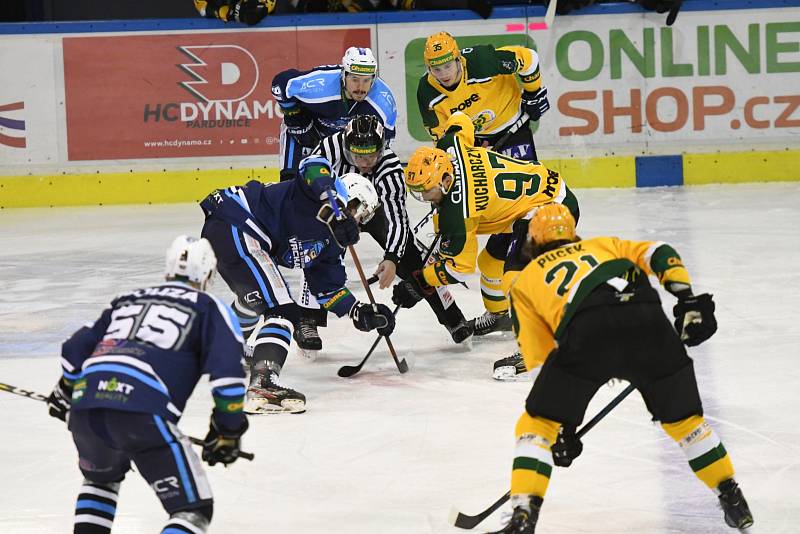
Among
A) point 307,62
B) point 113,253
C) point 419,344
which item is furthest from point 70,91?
point 419,344

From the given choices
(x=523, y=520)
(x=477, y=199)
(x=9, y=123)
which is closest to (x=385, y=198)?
(x=477, y=199)

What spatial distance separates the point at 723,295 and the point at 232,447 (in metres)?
4.08

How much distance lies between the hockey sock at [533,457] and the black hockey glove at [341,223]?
1.75 metres

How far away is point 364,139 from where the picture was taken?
5.41m

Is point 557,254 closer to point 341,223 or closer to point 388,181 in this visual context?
point 341,223

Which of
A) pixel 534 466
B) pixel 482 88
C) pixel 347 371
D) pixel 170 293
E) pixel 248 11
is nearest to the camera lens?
pixel 170 293

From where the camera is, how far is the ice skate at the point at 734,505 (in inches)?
135

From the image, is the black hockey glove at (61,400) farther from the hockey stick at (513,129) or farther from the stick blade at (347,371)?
the hockey stick at (513,129)

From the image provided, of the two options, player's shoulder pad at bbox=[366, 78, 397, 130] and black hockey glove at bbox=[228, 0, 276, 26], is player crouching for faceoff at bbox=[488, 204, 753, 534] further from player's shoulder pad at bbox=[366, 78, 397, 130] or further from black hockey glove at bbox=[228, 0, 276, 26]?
black hockey glove at bbox=[228, 0, 276, 26]

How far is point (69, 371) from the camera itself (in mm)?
3297

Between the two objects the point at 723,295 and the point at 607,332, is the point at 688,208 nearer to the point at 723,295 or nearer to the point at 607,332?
the point at 723,295

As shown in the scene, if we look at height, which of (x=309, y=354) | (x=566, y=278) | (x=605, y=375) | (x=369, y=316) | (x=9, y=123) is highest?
(x=566, y=278)

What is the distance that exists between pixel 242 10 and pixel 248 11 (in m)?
0.05

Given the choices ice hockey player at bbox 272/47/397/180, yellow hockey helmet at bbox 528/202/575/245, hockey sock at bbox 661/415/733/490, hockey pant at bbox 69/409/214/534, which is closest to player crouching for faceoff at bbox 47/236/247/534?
hockey pant at bbox 69/409/214/534
